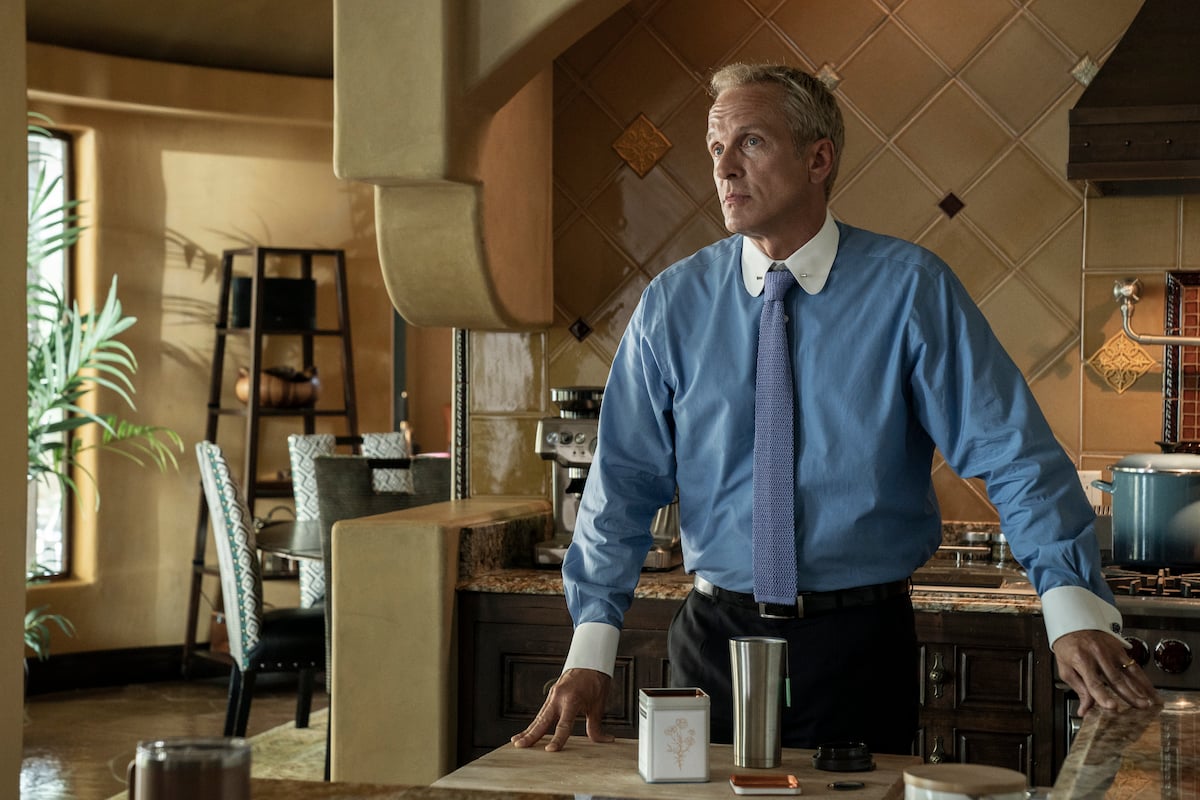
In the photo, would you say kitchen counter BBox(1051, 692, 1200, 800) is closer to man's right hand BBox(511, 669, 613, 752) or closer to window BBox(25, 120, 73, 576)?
man's right hand BBox(511, 669, 613, 752)

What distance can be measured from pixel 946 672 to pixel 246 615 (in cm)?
254

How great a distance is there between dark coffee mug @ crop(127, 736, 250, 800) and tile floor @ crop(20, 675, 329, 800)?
3.73 meters

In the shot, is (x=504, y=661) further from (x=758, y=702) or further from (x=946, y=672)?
(x=758, y=702)

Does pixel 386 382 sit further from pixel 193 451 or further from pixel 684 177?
pixel 684 177

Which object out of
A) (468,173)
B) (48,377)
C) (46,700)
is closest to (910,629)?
(468,173)

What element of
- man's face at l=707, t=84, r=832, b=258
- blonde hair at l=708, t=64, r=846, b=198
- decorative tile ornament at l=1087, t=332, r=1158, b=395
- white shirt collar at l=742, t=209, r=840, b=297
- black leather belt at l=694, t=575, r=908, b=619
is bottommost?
black leather belt at l=694, t=575, r=908, b=619

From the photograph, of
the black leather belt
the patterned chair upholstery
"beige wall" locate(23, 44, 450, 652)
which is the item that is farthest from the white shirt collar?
"beige wall" locate(23, 44, 450, 652)

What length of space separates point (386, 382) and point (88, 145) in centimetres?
173

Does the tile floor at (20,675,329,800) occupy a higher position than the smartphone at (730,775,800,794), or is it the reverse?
the smartphone at (730,775,800,794)

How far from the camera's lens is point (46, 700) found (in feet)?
19.1

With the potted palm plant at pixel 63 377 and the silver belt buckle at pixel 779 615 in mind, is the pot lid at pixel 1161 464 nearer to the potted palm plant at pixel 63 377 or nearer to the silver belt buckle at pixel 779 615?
the silver belt buckle at pixel 779 615

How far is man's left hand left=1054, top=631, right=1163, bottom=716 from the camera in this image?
1.62 meters

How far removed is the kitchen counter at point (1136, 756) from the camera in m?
1.27

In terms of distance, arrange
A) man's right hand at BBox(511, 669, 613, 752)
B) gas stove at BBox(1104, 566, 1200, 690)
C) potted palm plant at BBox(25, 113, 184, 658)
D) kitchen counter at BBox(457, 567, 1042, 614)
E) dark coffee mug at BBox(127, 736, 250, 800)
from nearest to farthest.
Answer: dark coffee mug at BBox(127, 736, 250, 800) → man's right hand at BBox(511, 669, 613, 752) → gas stove at BBox(1104, 566, 1200, 690) → kitchen counter at BBox(457, 567, 1042, 614) → potted palm plant at BBox(25, 113, 184, 658)
